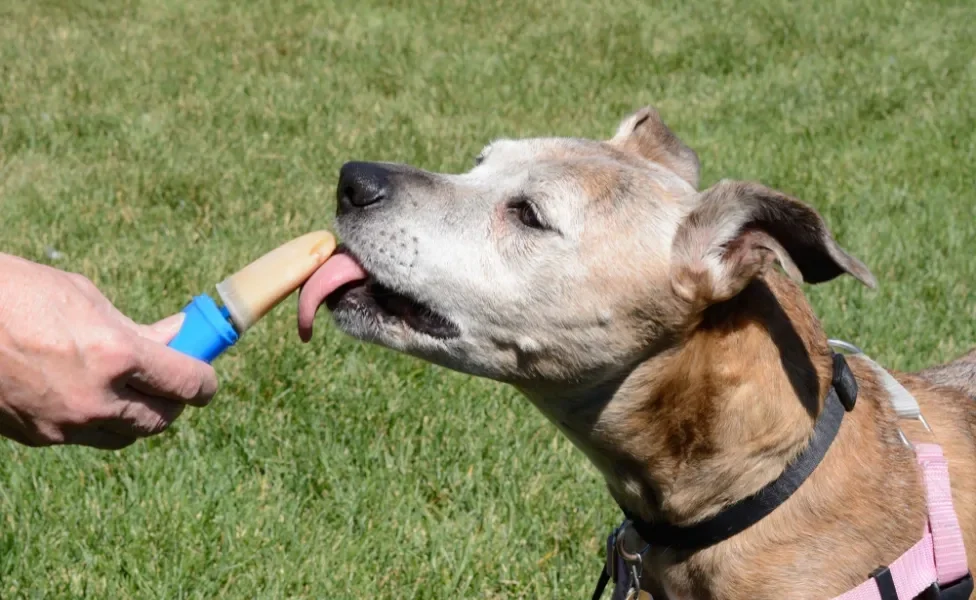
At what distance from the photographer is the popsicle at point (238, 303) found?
294 centimetres

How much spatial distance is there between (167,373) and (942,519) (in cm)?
208

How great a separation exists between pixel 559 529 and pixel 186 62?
6.98m

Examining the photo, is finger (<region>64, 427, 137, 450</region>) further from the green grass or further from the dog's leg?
the dog's leg

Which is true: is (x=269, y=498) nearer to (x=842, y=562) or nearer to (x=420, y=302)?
(x=420, y=302)

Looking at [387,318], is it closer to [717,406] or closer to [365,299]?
[365,299]

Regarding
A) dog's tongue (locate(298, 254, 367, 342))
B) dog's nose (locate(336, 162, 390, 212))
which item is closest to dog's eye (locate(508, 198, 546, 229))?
dog's nose (locate(336, 162, 390, 212))

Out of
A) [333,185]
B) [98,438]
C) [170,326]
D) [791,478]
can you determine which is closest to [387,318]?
[170,326]

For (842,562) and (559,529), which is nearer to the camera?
(842,562)

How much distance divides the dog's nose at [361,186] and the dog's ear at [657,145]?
3.12 ft

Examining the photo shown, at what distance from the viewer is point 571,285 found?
10.8 feet

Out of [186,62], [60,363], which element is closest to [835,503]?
[60,363]

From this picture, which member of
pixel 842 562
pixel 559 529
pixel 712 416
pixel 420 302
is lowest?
pixel 559 529

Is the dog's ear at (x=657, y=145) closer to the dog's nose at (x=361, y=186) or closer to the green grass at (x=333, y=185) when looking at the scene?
the dog's nose at (x=361, y=186)

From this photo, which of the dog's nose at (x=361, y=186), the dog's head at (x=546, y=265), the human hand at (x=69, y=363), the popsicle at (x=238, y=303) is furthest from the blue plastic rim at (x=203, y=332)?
the dog's nose at (x=361, y=186)
